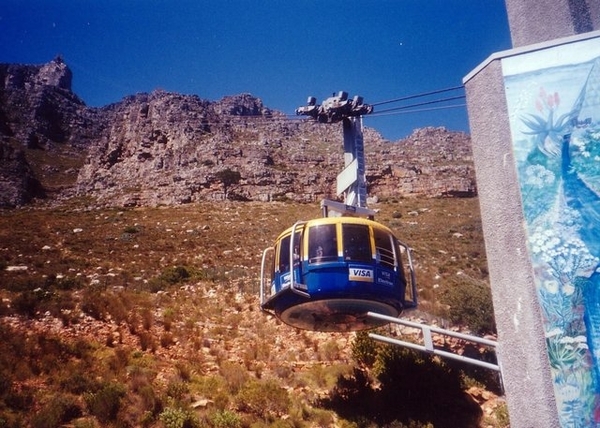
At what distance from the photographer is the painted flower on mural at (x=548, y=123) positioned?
589 cm

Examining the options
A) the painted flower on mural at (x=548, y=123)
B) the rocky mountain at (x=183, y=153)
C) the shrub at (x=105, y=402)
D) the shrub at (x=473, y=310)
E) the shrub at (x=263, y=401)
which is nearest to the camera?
the painted flower on mural at (x=548, y=123)

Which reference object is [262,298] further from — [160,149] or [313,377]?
[160,149]

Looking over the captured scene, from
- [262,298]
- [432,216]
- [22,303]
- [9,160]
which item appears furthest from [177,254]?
[9,160]

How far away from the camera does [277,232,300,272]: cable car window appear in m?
8.56

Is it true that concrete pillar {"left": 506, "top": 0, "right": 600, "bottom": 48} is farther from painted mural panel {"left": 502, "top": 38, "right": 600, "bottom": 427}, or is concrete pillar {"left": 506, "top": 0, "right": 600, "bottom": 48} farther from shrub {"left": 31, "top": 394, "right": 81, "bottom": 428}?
shrub {"left": 31, "top": 394, "right": 81, "bottom": 428}

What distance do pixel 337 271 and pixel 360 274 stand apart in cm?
46

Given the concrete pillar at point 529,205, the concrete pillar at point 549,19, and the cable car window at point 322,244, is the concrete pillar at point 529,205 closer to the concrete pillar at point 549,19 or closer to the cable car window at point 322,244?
the concrete pillar at point 549,19

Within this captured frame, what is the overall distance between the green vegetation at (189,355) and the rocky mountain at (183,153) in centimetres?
3152

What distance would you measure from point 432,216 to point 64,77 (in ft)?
456

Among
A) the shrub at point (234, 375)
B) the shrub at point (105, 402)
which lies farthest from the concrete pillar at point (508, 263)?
A: the shrub at point (105, 402)

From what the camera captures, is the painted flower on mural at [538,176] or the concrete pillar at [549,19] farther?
the concrete pillar at [549,19]

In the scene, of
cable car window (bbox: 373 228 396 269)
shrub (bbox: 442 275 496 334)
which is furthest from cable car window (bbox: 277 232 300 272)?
shrub (bbox: 442 275 496 334)

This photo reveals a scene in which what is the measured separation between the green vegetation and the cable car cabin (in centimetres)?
303

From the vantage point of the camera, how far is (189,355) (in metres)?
12.4
